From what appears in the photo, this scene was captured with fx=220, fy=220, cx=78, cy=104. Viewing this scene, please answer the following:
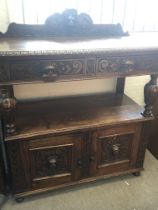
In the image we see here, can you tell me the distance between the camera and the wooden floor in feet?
Answer: 4.39

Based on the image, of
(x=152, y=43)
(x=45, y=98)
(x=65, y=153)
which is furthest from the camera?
(x=45, y=98)

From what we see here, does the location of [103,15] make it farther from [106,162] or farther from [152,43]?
[106,162]

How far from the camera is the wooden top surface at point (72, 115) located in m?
1.22

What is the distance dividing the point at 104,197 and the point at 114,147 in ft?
1.08

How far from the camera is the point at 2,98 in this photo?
104cm

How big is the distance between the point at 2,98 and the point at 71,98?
2.01ft

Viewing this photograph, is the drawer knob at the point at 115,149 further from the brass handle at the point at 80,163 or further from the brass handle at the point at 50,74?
the brass handle at the point at 50,74

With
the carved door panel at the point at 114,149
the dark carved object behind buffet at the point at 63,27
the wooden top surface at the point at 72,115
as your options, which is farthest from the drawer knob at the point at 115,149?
the dark carved object behind buffet at the point at 63,27

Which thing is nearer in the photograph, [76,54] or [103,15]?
[76,54]

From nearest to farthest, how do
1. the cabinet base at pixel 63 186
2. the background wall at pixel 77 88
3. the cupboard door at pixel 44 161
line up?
the cupboard door at pixel 44 161 → the cabinet base at pixel 63 186 → the background wall at pixel 77 88

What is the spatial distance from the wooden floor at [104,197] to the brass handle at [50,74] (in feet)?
2.58

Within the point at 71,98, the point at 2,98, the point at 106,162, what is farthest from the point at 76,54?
the point at 106,162

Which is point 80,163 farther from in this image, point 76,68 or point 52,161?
point 76,68

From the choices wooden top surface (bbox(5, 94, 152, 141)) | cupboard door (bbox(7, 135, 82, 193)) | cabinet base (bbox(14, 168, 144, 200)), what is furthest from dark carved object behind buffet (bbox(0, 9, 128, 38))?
cabinet base (bbox(14, 168, 144, 200))
